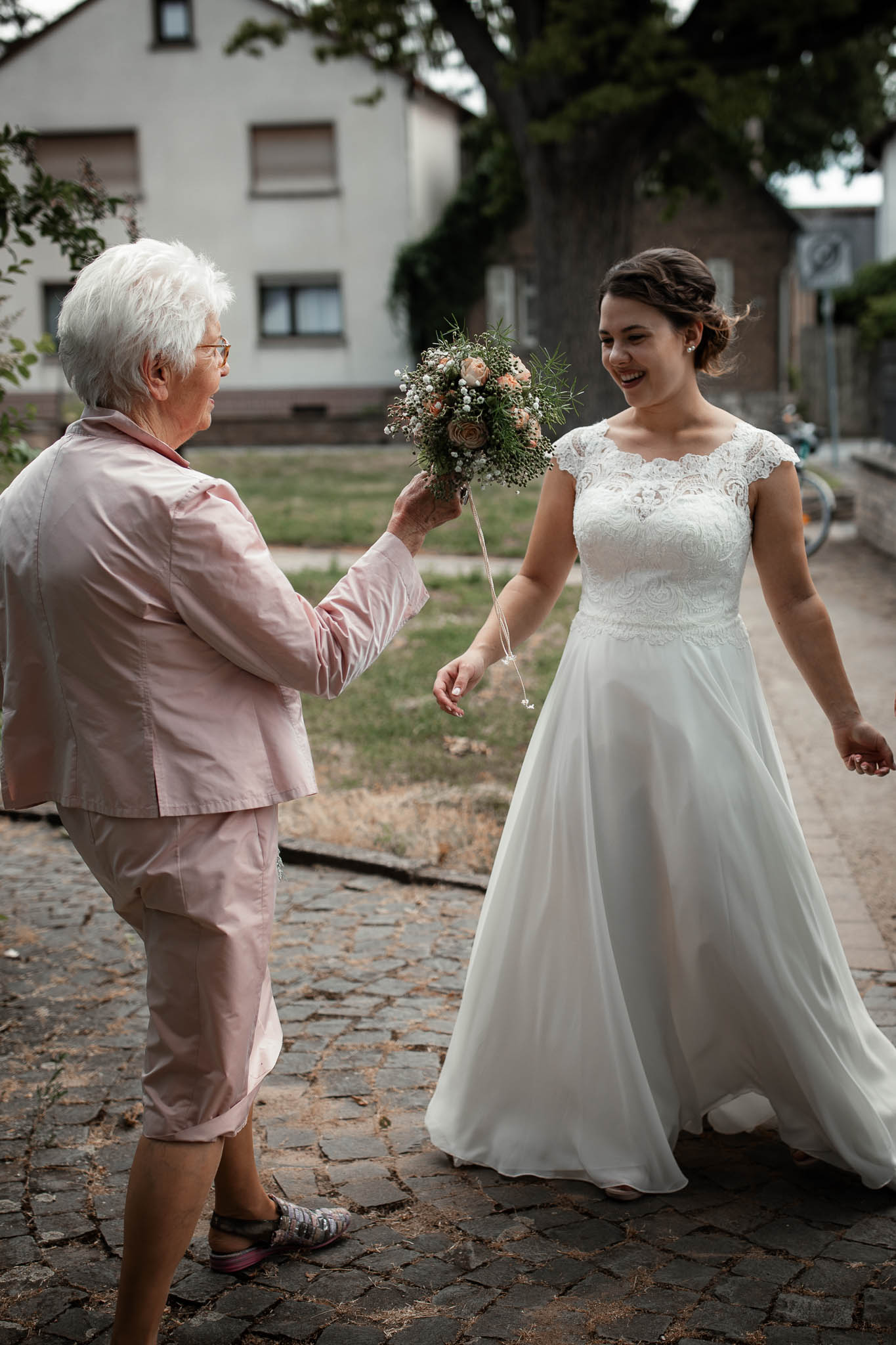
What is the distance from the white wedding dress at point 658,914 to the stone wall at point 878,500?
33.6 feet

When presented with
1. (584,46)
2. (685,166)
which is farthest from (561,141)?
(685,166)

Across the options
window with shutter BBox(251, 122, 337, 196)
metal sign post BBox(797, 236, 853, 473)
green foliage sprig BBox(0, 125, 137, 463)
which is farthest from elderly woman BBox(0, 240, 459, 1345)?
window with shutter BBox(251, 122, 337, 196)

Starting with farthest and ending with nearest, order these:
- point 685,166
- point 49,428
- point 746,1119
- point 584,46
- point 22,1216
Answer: point 49,428
point 685,166
point 584,46
point 746,1119
point 22,1216

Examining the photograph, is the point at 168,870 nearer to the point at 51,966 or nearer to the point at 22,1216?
the point at 22,1216

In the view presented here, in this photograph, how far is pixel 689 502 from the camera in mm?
3193

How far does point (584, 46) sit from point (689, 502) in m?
12.5

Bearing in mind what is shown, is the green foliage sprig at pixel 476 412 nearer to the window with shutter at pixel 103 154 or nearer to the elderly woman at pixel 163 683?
the elderly woman at pixel 163 683

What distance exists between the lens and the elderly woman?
7.39 ft

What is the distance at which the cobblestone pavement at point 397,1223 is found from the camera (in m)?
2.69

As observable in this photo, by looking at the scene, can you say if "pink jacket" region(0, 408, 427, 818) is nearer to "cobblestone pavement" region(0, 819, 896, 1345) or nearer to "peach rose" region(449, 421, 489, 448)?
"peach rose" region(449, 421, 489, 448)

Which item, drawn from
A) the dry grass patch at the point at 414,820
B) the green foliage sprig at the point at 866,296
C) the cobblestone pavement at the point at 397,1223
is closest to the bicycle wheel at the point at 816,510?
the dry grass patch at the point at 414,820

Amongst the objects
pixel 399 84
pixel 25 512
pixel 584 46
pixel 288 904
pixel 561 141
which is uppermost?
pixel 399 84

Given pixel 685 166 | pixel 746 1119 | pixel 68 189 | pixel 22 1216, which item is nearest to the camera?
pixel 22 1216

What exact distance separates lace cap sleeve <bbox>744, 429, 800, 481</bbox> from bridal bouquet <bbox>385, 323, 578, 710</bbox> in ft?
1.81
